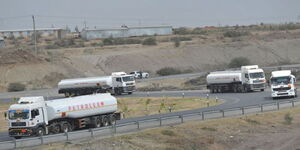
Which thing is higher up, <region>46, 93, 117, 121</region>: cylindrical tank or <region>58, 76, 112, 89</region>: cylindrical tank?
<region>58, 76, 112, 89</region>: cylindrical tank

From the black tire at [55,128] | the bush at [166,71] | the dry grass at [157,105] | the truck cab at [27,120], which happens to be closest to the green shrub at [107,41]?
the bush at [166,71]

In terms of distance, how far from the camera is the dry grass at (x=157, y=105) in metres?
62.1

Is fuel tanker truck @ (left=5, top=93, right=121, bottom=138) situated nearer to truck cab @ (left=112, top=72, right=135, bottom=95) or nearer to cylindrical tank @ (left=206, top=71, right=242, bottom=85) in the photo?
cylindrical tank @ (left=206, top=71, right=242, bottom=85)

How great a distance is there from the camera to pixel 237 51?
6289 inches

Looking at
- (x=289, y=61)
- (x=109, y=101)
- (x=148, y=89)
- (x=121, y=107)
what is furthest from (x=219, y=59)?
(x=109, y=101)

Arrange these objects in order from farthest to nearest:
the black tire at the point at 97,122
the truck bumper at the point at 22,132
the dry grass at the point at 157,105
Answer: the dry grass at the point at 157,105
the black tire at the point at 97,122
the truck bumper at the point at 22,132

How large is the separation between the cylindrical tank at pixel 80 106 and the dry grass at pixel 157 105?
33.9 ft

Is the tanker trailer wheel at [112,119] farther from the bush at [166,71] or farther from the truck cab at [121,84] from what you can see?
the bush at [166,71]

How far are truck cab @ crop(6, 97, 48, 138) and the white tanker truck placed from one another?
43.5 meters

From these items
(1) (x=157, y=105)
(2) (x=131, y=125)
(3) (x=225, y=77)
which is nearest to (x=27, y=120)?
(2) (x=131, y=125)

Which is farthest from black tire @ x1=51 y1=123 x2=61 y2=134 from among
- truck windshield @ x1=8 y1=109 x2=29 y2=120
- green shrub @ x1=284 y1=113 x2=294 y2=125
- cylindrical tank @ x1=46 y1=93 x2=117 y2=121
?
green shrub @ x1=284 y1=113 x2=294 y2=125

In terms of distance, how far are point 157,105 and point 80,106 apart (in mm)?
22908

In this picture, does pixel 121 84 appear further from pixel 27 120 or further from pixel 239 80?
pixel 27 120

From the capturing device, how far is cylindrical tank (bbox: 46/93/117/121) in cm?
4438
